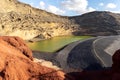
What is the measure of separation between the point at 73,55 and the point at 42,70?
14.7 meters

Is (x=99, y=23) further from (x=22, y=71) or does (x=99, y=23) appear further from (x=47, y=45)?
(x=22, y=71)

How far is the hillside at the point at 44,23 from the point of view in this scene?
68.8m

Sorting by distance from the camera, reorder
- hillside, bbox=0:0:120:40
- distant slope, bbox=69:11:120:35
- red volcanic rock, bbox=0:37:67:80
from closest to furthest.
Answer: red volcanic rock, bbox=0:37:67:80 → hillside, bbox=0:0:120:40 → distant slope, bbox=69:11:120:35

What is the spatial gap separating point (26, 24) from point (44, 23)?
13.0 meters

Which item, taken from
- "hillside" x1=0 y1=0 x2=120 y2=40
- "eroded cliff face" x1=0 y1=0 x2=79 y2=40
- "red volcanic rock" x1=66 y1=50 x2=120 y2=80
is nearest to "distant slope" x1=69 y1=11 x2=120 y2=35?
"hillside" x1=0 y1=0 x2=120 y2=40

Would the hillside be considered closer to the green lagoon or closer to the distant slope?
the distant slope

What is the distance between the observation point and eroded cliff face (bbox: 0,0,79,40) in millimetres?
66681

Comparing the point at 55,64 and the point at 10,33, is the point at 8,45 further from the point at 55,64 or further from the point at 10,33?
the point at 10,33

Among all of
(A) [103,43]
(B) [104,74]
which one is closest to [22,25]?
(A) [103,43]

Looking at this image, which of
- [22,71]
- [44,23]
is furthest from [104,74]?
[44,23]

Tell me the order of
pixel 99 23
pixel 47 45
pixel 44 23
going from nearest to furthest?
1. pixel 47 45
2. pixel 44 23
3. pixel 99 23

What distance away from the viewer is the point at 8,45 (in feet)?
105

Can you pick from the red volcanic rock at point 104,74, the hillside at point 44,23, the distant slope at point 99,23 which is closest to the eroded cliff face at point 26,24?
the hillside at point 44,23

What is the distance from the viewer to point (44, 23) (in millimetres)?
86750
